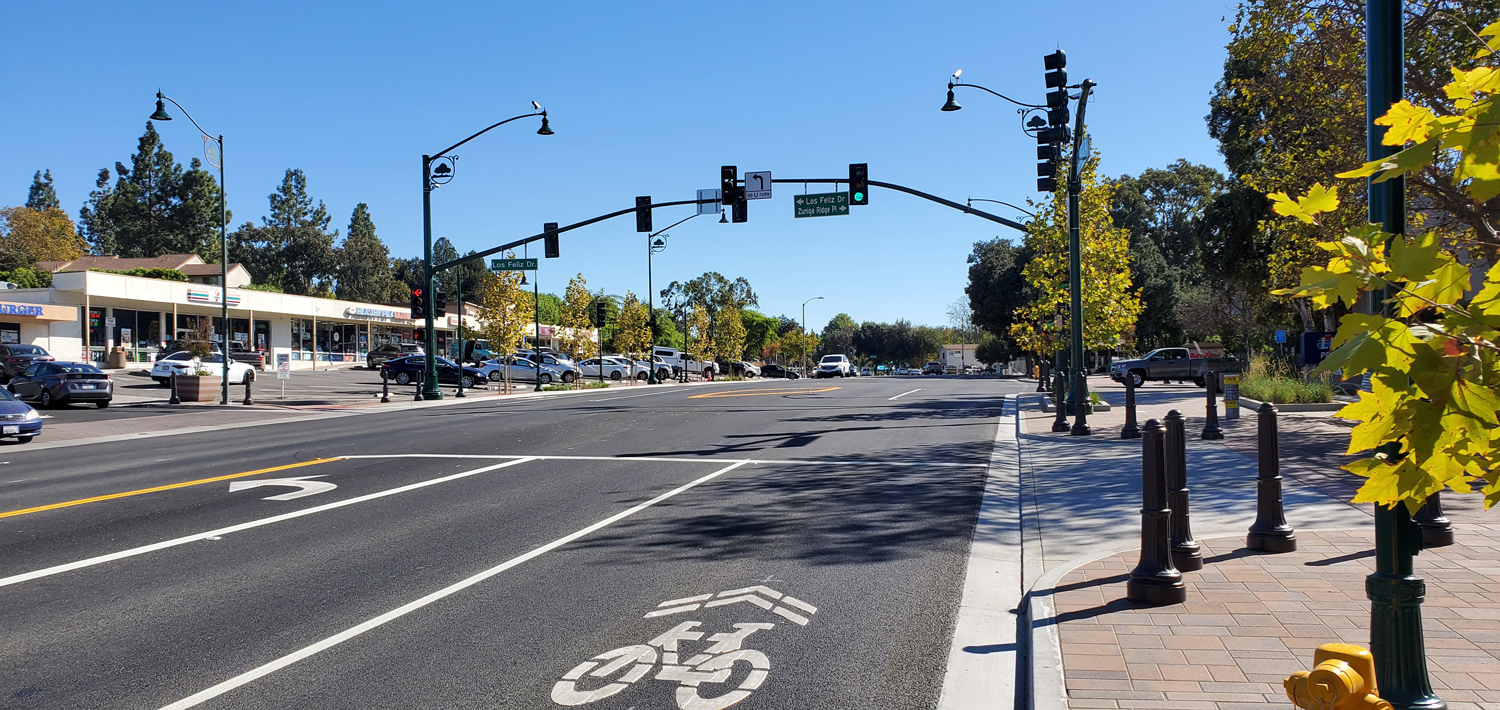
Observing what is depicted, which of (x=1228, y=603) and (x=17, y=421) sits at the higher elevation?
(x=17, y=421)

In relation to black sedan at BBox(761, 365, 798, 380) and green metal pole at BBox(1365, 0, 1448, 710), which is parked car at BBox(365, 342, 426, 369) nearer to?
black sedan at BBox(761, 365, 798, 380)

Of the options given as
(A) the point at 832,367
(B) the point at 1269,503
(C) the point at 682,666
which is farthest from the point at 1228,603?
(A) the point at 832,367

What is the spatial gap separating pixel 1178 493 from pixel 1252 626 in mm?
1116

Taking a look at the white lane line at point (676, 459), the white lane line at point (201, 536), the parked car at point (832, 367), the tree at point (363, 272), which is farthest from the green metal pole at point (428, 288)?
the tree at point (363, 272)

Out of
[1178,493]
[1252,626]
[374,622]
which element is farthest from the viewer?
[1178,493]

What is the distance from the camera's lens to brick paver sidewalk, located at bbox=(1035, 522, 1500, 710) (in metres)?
3.92

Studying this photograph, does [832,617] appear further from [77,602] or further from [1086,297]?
[1086,297]

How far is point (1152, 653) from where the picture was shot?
441 centimetres

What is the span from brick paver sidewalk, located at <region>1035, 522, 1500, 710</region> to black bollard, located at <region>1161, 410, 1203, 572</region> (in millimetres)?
134

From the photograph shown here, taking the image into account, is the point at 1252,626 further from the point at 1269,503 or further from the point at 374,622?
the point at 374,622

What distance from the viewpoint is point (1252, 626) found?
4754 mm

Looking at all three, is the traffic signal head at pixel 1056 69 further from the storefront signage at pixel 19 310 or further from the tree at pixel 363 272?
the tree at pixel 363 272

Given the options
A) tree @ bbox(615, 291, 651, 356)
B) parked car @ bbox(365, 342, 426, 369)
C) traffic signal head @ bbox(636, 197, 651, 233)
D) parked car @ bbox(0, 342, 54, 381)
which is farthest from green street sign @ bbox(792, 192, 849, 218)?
parked car @ bbox(365, 342, 426, 369)

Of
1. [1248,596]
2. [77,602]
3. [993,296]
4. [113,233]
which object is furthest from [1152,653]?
[113,233]
